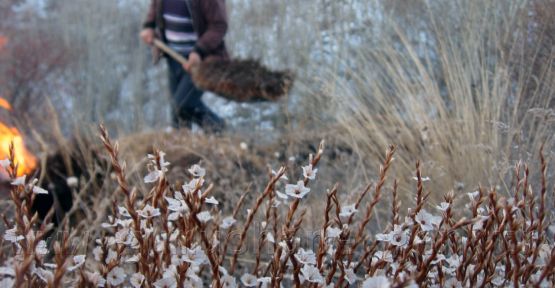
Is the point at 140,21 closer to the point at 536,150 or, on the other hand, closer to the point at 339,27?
the point at 339,27

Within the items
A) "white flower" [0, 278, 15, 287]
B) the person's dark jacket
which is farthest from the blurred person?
"white flower" [0, 278, 15, 287]

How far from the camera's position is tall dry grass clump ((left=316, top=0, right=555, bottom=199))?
6.65 feet

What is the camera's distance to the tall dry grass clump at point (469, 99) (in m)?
2.03

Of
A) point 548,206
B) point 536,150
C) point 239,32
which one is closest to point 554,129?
point 536,150

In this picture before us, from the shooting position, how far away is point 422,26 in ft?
9.98

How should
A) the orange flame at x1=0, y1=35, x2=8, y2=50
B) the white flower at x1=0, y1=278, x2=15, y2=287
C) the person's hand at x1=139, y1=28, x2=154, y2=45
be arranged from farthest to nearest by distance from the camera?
the orange flame at x1=0, y1=35, x2=8, y2=50
the person's hand at x1=139, y1=28, x2=154, y2=45
the white flower at x1=0, y1=278, x2=15, y2=287

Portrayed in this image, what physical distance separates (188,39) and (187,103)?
1.45 ft

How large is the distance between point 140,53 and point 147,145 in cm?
286

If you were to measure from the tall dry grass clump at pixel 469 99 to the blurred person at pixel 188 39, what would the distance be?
4.58 feet

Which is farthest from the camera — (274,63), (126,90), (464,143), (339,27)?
(126,90)

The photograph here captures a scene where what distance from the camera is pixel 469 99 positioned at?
2.27m

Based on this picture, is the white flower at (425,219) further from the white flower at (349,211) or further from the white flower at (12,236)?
the white flower at (12,236)

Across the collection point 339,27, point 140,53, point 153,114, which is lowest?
point 153,114

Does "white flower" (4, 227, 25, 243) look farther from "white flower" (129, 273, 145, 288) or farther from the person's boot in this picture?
the person's boot
